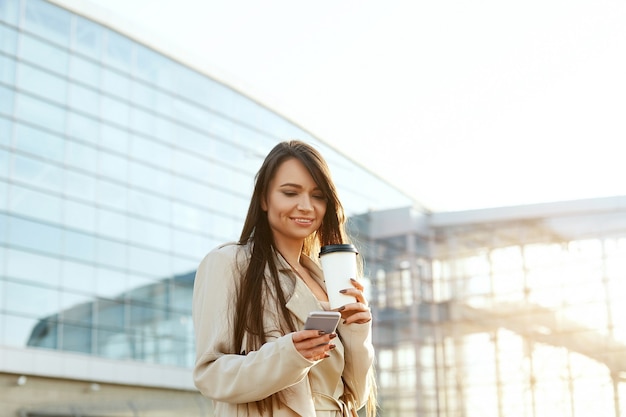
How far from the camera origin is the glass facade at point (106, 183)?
2091 cm

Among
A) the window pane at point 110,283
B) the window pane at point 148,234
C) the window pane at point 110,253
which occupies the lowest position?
the window pane at point 110,283

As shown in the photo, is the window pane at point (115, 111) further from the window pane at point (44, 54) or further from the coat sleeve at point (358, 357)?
the coat sleeve at point (358, 357)

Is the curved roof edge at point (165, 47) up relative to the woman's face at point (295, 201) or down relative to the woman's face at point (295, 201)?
up

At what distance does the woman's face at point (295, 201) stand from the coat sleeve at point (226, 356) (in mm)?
171

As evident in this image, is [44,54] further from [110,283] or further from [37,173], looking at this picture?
[110,283]

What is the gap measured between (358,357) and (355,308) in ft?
0.71

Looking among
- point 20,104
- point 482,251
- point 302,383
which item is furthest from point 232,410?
point 482,251

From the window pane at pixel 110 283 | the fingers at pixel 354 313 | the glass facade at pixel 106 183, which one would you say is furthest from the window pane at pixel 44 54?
the fingers at pixel 354 313

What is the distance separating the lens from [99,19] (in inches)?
910

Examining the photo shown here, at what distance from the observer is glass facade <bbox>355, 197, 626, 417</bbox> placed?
27453 millimetres

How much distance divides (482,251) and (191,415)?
10.6m

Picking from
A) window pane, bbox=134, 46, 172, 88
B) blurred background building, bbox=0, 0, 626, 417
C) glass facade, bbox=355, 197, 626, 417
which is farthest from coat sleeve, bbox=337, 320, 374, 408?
glass facade, bbox=355, 197, 626, 417

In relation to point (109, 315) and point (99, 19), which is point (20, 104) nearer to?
point (99, 19)

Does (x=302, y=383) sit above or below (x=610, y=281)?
below
